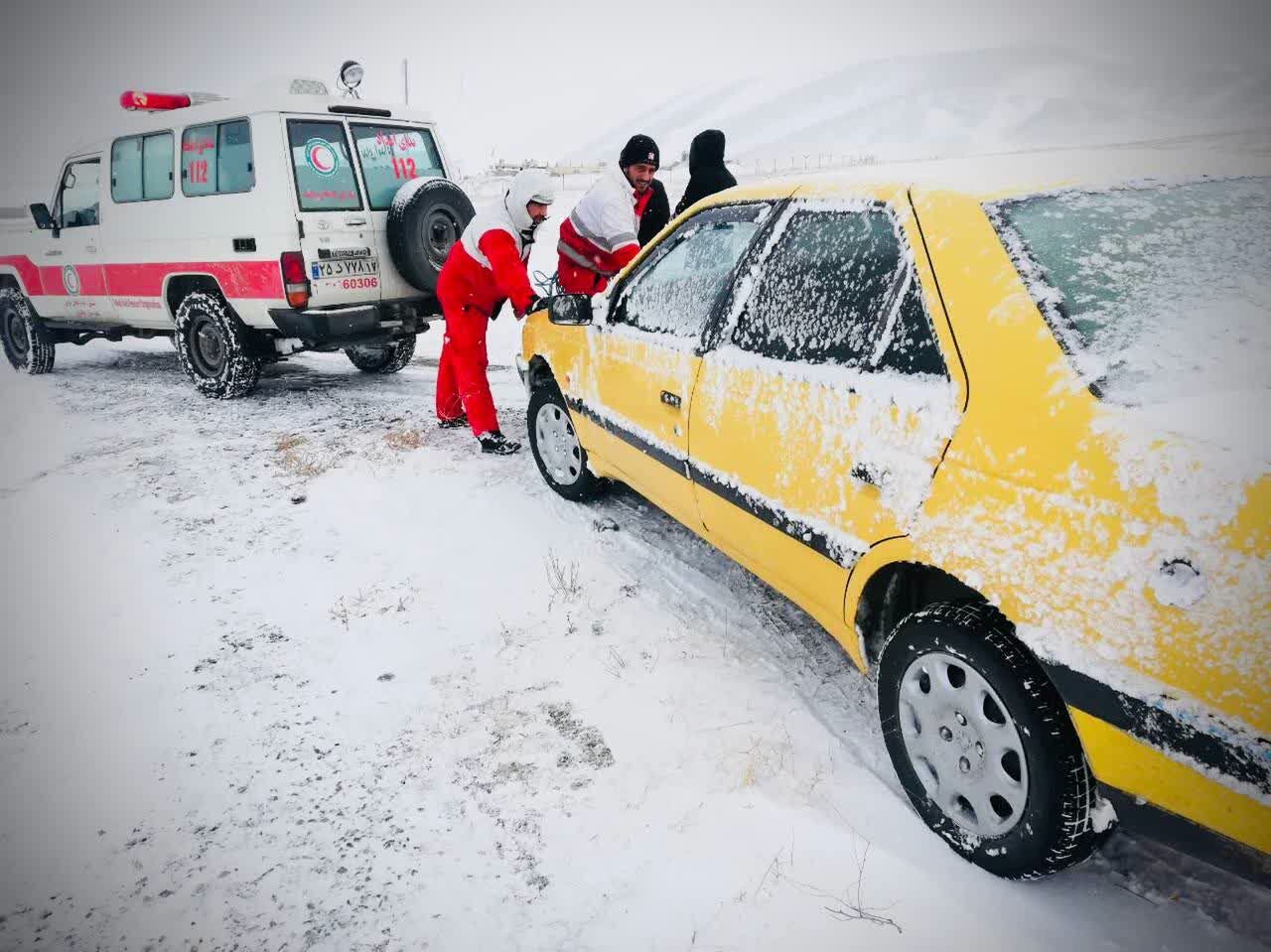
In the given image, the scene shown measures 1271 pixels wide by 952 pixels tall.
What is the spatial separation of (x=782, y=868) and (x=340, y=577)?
2414mm

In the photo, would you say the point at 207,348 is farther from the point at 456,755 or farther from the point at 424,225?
the point at 456,755

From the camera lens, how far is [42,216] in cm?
687

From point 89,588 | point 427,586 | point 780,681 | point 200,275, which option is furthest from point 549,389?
point 200,275

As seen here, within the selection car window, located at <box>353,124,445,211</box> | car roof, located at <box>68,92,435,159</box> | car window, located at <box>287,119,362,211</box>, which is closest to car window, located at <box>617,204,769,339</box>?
car window, located at <box>287,119,362,211</box>

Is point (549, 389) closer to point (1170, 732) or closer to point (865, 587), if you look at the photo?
point (865, 587)

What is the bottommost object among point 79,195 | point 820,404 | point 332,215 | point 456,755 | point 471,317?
point 456,755

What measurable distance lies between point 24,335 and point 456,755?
8422mm

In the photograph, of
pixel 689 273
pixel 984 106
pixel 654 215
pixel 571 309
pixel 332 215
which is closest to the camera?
pixel 689 273

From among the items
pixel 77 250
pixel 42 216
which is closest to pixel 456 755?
pixel 77 250

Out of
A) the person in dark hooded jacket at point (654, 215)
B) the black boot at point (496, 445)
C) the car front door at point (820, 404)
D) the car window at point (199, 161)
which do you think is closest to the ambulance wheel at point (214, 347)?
the car window at point (199, 161)

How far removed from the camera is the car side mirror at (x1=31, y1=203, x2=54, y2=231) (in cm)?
679

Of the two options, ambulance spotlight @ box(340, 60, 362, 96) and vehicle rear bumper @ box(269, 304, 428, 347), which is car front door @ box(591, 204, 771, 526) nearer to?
vehicle rear bumper @ box(269, 304, 428, 347)

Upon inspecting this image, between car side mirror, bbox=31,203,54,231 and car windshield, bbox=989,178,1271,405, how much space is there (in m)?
8.58

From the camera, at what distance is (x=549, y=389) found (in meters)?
4.02
